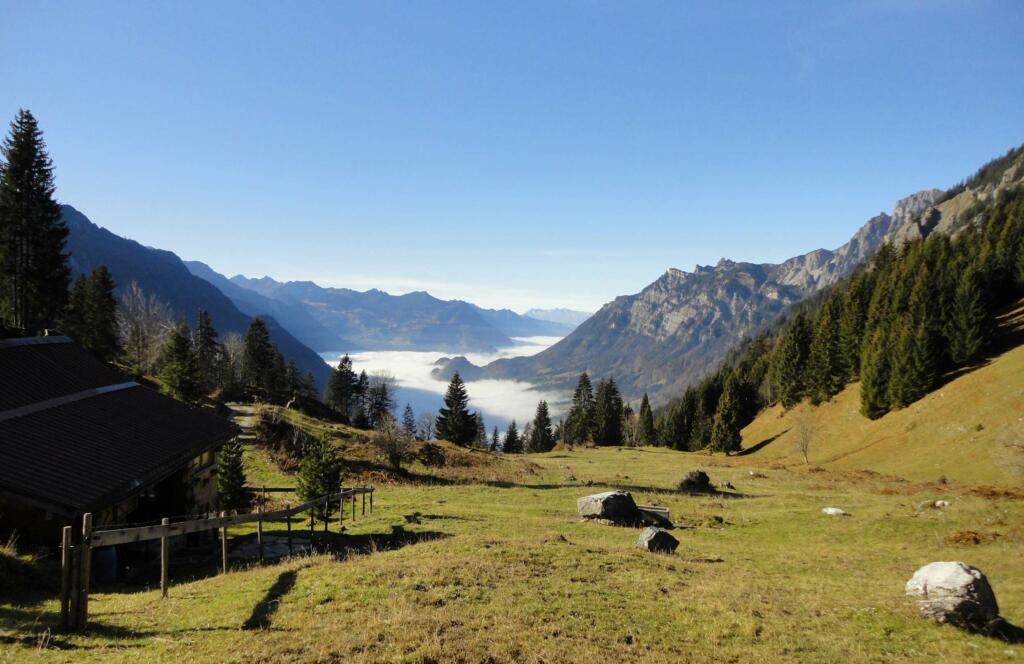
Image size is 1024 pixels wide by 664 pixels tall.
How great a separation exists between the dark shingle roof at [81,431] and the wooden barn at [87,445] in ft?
0.15

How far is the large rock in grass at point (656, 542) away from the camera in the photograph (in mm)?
22453

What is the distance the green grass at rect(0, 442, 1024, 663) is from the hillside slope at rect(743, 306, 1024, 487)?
79.4 feet

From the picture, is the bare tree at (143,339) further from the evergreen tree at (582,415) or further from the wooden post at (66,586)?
the evergreen tree at (582,415)

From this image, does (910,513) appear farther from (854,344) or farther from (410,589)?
(854,344)

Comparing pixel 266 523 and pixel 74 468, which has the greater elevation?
pixel 74 468

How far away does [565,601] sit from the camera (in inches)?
543

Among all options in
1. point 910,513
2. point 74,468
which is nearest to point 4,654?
point 74,468

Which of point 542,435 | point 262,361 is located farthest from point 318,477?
point 542,435

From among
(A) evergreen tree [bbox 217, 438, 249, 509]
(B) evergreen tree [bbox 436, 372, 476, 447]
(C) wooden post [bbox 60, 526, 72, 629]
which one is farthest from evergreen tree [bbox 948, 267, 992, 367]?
(C) wooden post [bbox 60, 526, 72, 629]

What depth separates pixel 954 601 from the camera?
14.0 metres

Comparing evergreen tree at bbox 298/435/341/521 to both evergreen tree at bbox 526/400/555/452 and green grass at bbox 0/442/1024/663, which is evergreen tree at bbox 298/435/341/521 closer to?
green grass at bbox 0/442/1024/663

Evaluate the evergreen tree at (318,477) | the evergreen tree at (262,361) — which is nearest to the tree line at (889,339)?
the evergreen tree at (318,477)

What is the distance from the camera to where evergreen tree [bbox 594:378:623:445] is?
117 meters

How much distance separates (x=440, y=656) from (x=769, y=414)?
374ft
